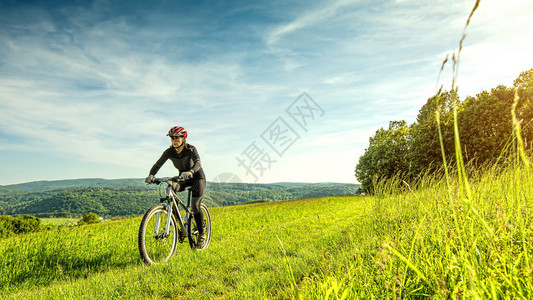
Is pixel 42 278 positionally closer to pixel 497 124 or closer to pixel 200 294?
pixel 200 294

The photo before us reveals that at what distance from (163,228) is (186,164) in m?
1.57

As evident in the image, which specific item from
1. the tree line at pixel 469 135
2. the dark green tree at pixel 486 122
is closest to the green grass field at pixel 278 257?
the tree line at pixel 469 135

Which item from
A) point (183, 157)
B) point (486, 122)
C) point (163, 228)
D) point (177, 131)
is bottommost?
point (163, 228)

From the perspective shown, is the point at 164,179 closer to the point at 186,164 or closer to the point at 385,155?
the point at 186,164

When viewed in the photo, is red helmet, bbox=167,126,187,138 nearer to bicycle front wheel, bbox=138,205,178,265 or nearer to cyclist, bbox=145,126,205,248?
cyclist, bbox=145,126,205,248

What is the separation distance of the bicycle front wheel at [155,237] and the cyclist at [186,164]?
700mm

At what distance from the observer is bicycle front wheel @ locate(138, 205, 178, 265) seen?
552cm

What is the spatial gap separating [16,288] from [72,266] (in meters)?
1.14

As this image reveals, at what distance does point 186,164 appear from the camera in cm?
688

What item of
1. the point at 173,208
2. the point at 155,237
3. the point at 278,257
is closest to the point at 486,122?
the point at 278,257

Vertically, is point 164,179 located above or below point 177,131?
below

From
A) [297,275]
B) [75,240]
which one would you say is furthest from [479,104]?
[75,240]

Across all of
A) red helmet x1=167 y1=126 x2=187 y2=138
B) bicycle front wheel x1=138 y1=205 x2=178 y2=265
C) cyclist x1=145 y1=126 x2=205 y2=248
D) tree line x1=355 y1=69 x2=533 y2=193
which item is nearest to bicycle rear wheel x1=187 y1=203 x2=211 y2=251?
cyclist x1=145 y1=126 x2=205 y2=248

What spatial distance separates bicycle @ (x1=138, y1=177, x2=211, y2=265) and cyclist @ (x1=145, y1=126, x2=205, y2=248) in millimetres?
180
